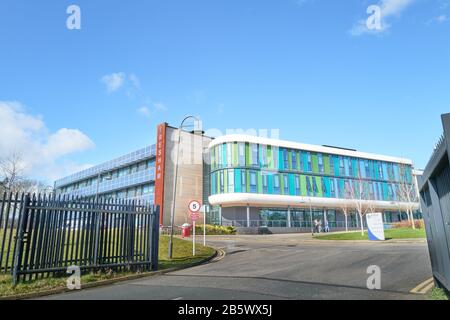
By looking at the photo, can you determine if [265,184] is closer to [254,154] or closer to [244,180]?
[244,180]

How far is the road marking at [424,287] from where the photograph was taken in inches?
280

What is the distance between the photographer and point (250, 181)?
47.7m

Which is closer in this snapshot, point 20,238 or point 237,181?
point 20,238

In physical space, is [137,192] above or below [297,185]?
below

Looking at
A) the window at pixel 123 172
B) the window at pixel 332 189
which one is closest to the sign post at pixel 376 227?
the window at pixel 332 189

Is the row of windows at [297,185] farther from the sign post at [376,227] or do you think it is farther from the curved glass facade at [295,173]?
the sign post at [376,227]

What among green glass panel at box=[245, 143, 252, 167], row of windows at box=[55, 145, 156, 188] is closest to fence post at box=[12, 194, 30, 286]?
green glass panel at box=[245, 143, 252, 167]

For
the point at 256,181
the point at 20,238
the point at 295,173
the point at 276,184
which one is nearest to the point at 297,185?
the point at 295,173

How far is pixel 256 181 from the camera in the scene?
4812 centimetres

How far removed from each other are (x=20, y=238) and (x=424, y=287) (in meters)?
10.2

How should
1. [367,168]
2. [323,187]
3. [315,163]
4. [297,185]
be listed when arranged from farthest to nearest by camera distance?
[367,168], [315,163], [323,187], [297,185]
